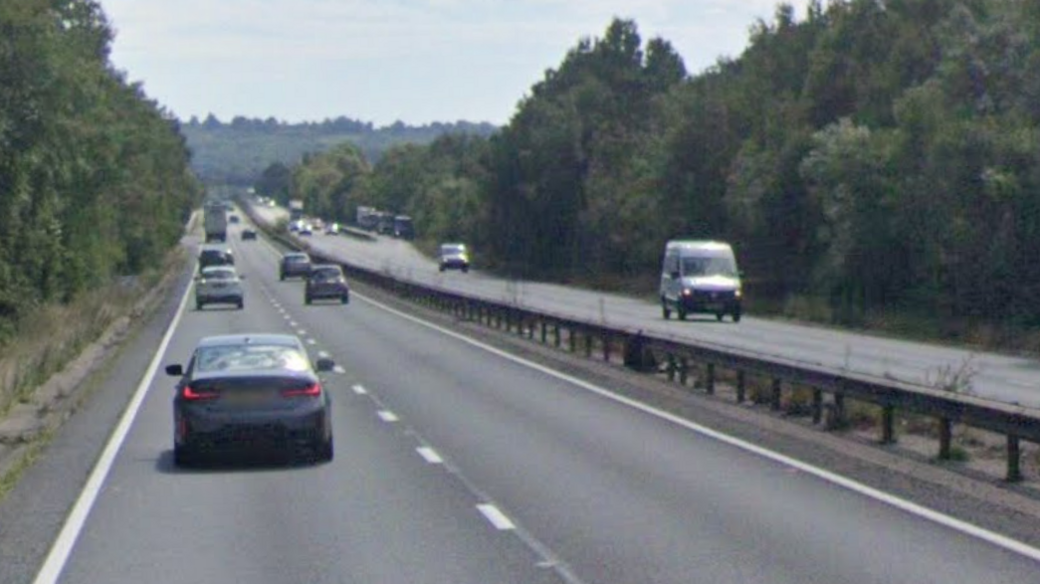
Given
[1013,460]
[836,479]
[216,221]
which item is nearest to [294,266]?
[216,221]

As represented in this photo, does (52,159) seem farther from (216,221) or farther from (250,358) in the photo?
(216,221)

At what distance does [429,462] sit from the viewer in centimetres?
2069

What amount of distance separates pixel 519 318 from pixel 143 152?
6119 centimetres

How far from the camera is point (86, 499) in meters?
17.8

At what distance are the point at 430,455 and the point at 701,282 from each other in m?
39.3

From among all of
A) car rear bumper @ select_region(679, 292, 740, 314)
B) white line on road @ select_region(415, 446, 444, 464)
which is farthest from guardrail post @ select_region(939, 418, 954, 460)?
car rear bumper @ select_region(679, 292, 740, 314)

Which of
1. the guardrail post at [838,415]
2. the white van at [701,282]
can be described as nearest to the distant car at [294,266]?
the white van at [701,282]

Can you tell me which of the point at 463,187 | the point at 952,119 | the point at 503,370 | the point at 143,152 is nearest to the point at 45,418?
the point at 503,370

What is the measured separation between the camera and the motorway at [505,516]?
13.2 m

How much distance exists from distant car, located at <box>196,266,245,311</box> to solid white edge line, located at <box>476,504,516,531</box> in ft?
180

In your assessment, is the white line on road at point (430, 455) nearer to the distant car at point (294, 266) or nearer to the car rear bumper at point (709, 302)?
the car rear bumper at point (709, 302)

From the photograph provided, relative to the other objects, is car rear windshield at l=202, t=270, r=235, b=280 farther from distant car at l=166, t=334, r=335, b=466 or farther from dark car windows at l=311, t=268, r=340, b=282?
distant car at l=166, t=334, r=335, b=466

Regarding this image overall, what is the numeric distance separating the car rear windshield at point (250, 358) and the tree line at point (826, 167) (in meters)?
36.9

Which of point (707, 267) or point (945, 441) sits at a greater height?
point (945, 441)
